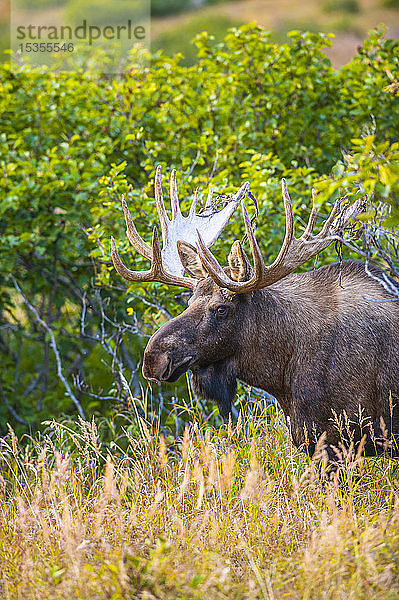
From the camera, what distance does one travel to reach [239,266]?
4082 mm

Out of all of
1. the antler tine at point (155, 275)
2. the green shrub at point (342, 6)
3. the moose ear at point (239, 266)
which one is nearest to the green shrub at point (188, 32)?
the green shrub at point (342, 6)

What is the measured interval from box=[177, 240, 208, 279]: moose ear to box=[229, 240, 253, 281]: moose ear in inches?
11.9

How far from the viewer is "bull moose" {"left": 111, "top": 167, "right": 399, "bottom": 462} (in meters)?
3.92

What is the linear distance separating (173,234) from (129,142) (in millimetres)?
1926

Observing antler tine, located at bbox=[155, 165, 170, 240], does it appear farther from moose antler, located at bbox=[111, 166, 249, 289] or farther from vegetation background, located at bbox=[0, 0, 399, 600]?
vegetation background, located at bbox=[0, 0, 399, 600]

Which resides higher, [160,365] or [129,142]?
[129,142]

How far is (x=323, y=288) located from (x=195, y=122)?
2.75m

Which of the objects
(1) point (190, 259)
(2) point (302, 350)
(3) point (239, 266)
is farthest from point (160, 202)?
(2) point (302, 350)

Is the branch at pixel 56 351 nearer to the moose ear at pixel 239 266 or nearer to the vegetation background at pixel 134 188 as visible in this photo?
the vegetation background at pixel 134 188

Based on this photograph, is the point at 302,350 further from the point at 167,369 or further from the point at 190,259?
the point at 190,259

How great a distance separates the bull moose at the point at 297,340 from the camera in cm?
392

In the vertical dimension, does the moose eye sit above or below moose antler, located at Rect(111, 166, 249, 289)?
below

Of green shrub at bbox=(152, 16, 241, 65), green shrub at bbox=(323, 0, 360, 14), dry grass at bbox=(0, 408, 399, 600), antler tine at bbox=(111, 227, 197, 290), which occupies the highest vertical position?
green shrub at bbox=(323, 0, 360, 14)

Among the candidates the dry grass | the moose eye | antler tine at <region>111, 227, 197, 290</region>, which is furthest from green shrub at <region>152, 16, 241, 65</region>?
the dry grass
